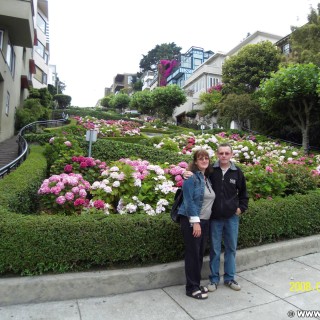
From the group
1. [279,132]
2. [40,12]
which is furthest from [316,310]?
[40,12]

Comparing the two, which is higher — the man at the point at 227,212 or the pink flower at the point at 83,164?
the pink flower at the point at 83,164

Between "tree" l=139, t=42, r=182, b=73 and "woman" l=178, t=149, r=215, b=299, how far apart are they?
78.9 metres

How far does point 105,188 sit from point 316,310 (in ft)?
10.6

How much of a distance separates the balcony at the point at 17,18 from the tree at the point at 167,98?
24.2m

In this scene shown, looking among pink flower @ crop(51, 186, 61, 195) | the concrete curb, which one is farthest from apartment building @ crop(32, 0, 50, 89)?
the concrete curb

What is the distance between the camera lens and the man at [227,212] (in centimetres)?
379

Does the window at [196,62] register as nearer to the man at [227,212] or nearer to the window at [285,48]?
the window at [285,48]

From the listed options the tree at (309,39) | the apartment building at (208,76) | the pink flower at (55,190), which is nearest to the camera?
the pink flower at (55,190)

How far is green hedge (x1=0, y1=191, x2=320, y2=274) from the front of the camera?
3.53m

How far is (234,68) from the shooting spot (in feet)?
98.1

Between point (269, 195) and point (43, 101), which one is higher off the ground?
point (43, 101)

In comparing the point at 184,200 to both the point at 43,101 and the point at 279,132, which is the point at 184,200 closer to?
the point at 279,132

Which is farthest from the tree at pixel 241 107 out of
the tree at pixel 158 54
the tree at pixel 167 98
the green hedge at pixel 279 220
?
the tree at pixel 158 54

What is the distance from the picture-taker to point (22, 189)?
5250 millimetres
